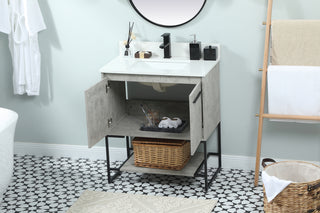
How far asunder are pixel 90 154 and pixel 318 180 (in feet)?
6.49

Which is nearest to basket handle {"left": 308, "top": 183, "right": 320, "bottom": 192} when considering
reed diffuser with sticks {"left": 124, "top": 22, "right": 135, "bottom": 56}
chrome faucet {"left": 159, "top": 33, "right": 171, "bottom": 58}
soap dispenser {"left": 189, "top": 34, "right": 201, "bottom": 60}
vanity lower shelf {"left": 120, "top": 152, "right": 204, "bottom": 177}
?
vanity lower shelf {"left": 120, "top": 152, "right": 204, "bottom": 177}

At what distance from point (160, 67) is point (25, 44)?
1.16m

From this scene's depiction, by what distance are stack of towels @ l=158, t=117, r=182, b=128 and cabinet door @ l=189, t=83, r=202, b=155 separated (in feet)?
1.00

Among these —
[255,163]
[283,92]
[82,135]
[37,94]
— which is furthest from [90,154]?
[283,92]

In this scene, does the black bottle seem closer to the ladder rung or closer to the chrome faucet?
the chrome faucet

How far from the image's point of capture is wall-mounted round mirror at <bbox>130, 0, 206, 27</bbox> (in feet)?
13.1

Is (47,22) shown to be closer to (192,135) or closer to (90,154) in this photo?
(90,154)

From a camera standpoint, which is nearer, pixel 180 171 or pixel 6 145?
pixel 6 145

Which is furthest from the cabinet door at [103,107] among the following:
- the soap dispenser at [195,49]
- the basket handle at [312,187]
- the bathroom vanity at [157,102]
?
the basket handle at [312,187]

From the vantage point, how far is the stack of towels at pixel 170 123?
3.98 m

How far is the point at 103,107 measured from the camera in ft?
12.8

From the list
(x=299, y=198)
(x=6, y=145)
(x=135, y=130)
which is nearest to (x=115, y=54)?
(x=135, y=130)

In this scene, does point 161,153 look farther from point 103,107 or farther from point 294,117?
point 294,117

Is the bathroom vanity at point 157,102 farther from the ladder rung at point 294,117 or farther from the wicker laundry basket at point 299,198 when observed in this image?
the wicker laundry basket at point 299,198
